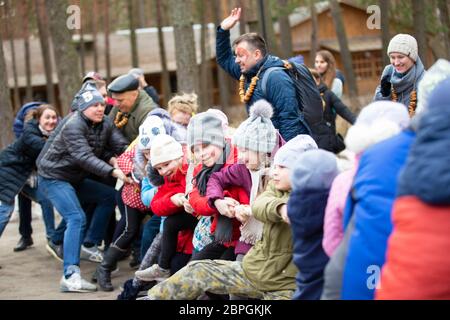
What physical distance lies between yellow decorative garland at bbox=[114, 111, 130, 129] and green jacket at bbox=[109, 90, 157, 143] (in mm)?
36

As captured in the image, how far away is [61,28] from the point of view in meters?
15.2

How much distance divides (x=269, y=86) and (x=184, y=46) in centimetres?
735

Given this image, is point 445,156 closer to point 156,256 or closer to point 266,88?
point 266,88

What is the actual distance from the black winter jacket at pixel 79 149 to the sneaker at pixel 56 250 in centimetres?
126

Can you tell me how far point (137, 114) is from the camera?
8945mm

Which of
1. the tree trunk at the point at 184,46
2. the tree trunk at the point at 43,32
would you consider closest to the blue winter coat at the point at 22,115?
the tree trunk at the point at 184,46

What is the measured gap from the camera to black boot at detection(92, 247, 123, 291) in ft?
27.7

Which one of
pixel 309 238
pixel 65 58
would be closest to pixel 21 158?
pixel 309 238

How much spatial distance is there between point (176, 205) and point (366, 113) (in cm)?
288

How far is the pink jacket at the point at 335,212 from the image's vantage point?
14.0 ft

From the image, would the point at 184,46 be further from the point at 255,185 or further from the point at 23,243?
the point at 255,185

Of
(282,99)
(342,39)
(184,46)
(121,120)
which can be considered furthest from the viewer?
(342,39)

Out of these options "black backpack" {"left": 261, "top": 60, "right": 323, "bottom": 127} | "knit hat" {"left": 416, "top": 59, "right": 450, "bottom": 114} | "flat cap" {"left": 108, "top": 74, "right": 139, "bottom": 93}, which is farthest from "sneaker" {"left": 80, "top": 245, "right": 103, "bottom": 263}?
"knit hat" {"left": 416, "top": 59, "right": 450, "bottom": 114}
